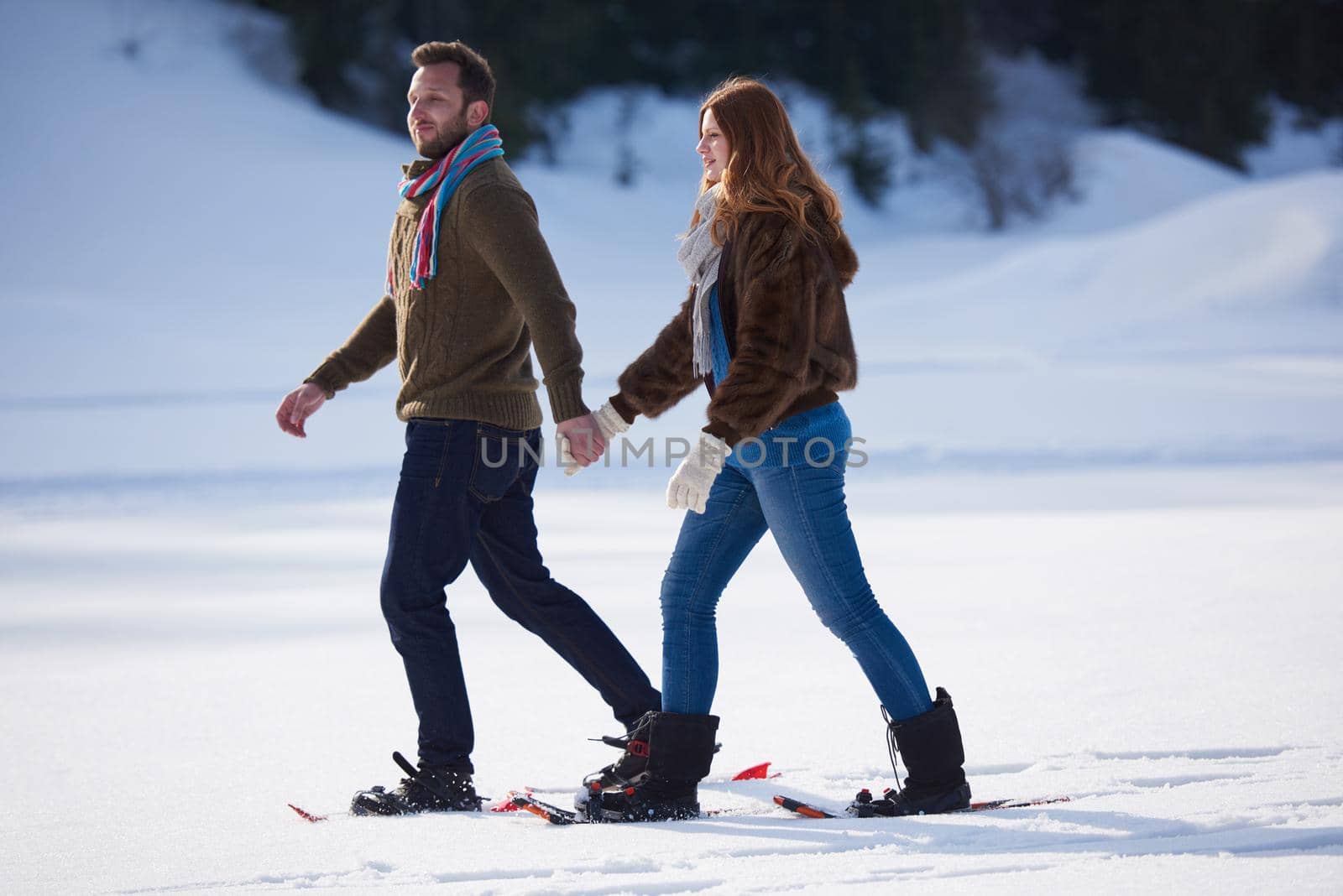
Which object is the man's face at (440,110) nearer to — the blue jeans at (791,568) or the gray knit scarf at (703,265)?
the gray knit scarf at (703,265)

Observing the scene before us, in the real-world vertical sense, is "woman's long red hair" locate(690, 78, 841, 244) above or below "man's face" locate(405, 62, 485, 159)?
below

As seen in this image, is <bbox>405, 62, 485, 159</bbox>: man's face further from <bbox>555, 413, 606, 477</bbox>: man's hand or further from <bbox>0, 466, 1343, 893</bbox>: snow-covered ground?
<bbox>0, 466, 1343, 893</bbox>: snow-covered ground

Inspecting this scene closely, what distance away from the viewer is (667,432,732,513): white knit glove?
2.86m

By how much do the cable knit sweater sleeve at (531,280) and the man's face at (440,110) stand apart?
185 millimetres

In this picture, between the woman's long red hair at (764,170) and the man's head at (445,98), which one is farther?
the man's head at (445,98)

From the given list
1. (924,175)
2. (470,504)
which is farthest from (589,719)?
(924,175)

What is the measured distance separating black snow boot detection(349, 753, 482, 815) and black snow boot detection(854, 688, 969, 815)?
83cm

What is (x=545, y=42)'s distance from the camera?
30797 mm

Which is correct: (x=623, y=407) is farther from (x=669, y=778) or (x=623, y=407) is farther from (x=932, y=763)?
(x=932, y=763)

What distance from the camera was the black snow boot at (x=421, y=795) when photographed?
10.1ft

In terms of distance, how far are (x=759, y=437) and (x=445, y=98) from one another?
0.99m

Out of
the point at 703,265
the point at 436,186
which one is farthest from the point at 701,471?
the point at 436,186

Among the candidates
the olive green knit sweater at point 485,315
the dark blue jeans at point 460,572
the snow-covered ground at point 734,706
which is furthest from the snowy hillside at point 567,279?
the olive green knit sweater at point 485,315

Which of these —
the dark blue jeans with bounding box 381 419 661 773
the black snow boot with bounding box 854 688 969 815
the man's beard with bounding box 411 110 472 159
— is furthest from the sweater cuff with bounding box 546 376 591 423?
the black snow boot with bounding box 854 688 969 815
